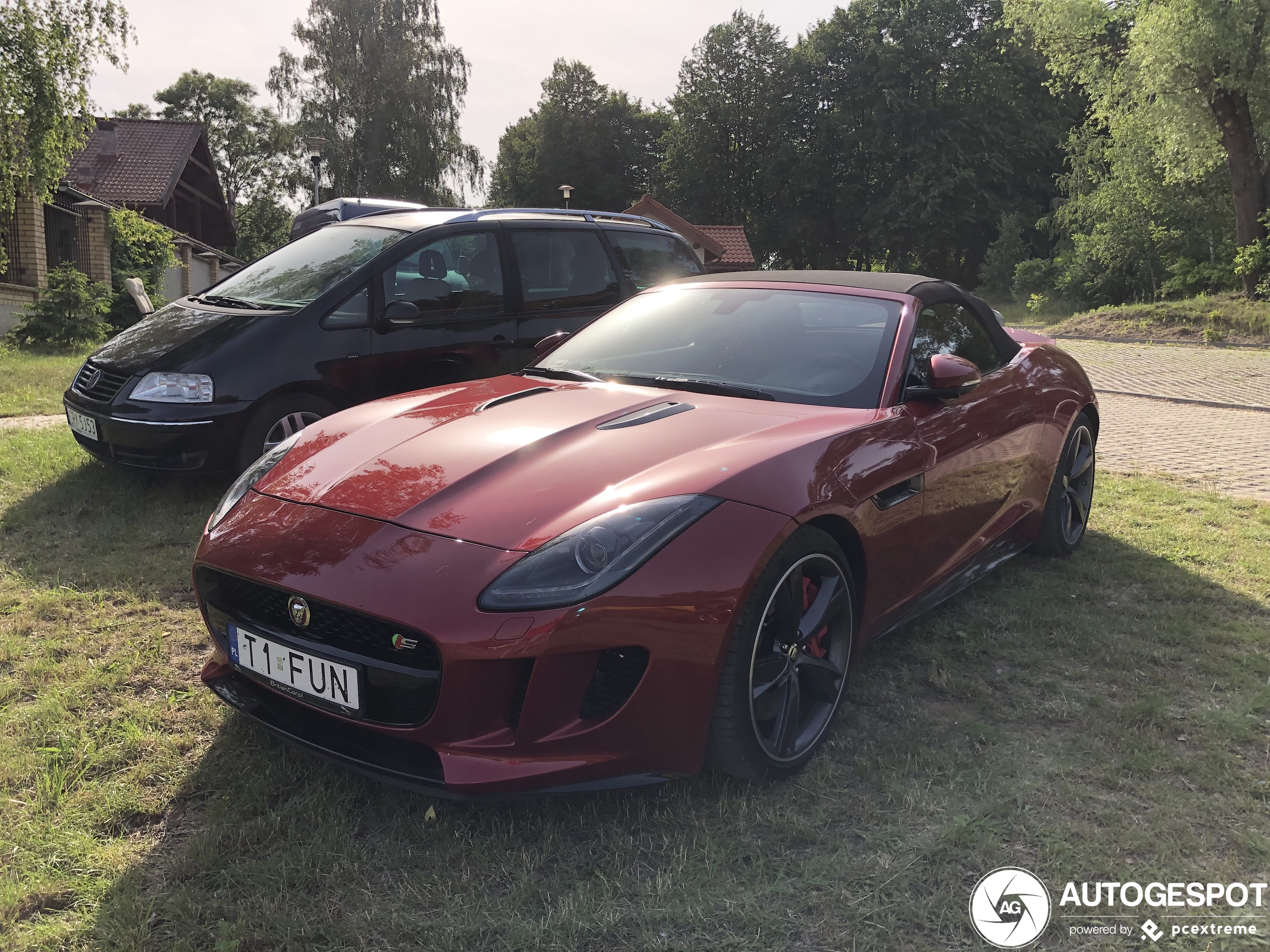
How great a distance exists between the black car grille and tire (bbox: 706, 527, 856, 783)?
4071mm

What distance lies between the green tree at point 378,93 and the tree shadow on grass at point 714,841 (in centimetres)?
3630

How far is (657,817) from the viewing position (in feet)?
8.18

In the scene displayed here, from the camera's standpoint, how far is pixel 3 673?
128 inches

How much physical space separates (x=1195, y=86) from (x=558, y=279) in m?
23.7

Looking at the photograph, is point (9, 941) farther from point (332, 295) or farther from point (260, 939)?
point (332, 295)

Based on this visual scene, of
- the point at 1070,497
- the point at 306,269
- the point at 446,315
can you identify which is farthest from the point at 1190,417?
the point at 306,269

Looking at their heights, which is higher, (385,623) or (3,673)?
(385,623)

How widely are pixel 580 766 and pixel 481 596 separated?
0.46 metres

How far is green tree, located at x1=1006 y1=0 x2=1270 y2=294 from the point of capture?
72.6 feet

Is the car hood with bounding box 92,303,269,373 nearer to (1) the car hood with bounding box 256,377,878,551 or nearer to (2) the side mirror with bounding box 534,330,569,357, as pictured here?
(2) the side mirror with bounding box 534,330,569,357

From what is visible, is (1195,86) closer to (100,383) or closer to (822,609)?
(100,383)

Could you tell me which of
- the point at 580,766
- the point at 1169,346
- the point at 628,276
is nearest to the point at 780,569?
the point at 580,766

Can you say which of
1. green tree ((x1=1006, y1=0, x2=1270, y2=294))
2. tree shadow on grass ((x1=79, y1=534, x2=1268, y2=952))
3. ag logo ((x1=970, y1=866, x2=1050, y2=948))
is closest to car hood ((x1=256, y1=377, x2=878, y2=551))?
tree shadow on grass ((x1=79, y1=534, x2=1268, y2=952))

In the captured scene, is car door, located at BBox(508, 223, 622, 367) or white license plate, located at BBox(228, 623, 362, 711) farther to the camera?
car door, located at BBox(508, 223, 622, 367)
